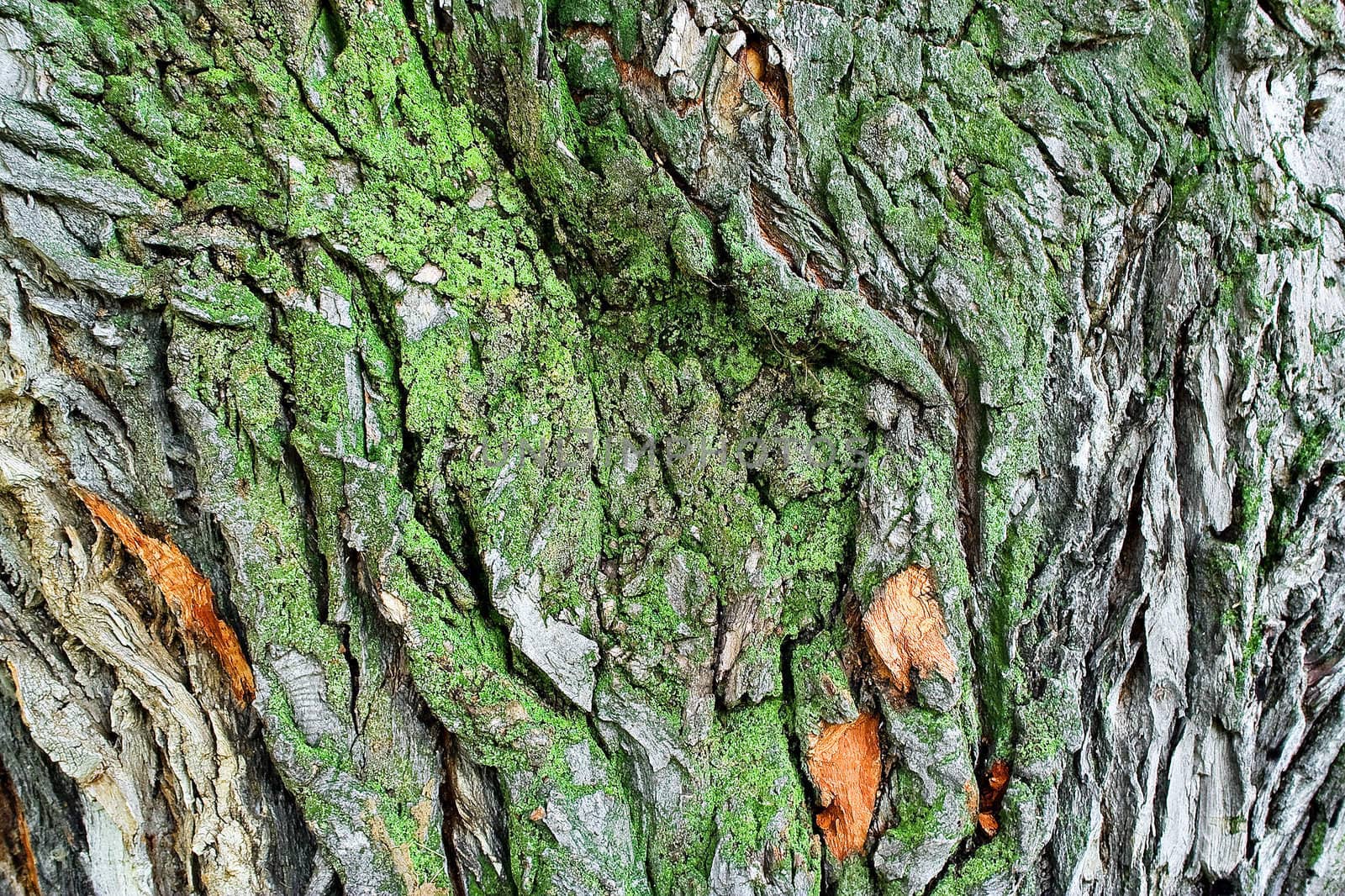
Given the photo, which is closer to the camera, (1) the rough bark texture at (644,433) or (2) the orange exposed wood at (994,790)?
(1) the rough bark texture at (644,433)

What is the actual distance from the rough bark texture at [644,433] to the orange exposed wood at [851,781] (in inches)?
0.5

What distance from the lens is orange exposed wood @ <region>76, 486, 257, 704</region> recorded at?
2.17 m

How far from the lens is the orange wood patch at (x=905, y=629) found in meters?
2.29

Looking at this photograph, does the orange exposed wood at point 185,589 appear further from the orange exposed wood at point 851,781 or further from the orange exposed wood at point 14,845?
the orange exposed wood at point 851,781

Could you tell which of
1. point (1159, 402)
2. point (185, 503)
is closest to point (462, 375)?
point (185, 503)

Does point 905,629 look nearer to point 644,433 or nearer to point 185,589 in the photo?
point 644,433

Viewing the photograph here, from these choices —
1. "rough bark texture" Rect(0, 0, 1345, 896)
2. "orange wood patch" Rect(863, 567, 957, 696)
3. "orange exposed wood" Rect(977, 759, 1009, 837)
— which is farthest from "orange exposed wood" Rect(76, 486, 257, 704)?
"orange exposed wood" Rect(977, 759, 1009, 837)

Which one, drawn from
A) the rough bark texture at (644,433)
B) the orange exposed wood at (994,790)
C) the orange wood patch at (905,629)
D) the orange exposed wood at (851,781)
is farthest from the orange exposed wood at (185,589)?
the orange exposed wood at (994,790)

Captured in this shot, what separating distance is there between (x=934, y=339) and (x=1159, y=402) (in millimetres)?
835

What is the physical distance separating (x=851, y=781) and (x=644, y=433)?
131 cm

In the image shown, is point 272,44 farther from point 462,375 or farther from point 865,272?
point 865,272

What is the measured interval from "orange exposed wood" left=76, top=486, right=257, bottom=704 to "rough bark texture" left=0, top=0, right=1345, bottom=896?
0.05 ft

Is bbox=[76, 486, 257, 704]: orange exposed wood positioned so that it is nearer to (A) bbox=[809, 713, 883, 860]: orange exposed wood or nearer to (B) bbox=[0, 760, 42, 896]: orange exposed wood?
(B) bbox=[0, 760, 42, 896]: orange exposed wood

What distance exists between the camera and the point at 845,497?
2322 mm
